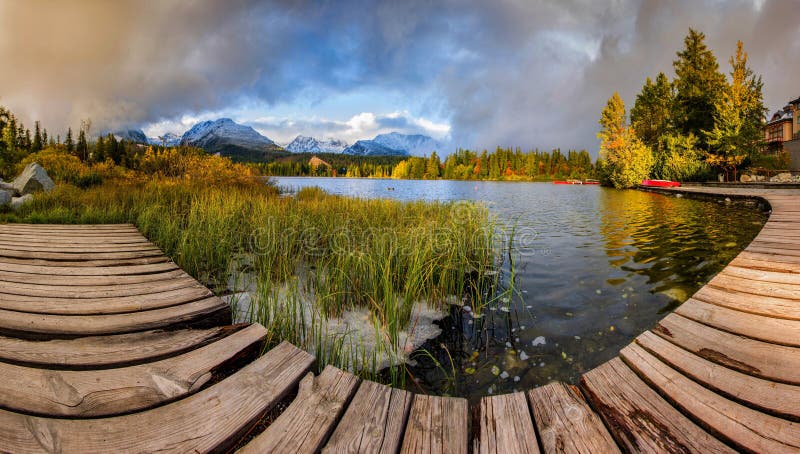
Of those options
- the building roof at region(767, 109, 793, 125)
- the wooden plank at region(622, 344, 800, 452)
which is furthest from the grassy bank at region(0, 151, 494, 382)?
the building roof at region(767, 109, 793, 125)

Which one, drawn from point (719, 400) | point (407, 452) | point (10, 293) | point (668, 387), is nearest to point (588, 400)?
point (668, 387)

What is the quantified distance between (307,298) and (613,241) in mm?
8447

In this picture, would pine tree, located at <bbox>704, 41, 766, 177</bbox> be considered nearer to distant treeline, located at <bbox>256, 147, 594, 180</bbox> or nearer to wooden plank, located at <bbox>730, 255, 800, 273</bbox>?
wooden plank, located at <bbox>730, 255, 800, 273</bbox>

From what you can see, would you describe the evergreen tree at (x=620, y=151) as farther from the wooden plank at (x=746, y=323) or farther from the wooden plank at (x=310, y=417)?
the wooden plank at (x=310, y=417)

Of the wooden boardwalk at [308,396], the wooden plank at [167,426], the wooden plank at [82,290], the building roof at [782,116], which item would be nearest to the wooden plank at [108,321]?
the wooden boardwalk at [308,396]

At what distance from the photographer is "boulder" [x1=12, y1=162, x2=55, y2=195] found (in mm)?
10758

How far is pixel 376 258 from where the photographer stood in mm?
4109

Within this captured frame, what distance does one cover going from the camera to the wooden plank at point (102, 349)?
170 cm

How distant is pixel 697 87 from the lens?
27.2 metres

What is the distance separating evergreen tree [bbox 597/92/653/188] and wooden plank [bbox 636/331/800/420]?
3577 cm

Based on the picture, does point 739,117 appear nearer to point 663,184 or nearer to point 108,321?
point 663,184

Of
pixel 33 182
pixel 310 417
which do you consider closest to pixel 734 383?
pixel 310 417

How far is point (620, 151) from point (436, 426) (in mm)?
38899

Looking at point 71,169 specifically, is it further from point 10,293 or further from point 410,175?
point 410,175
